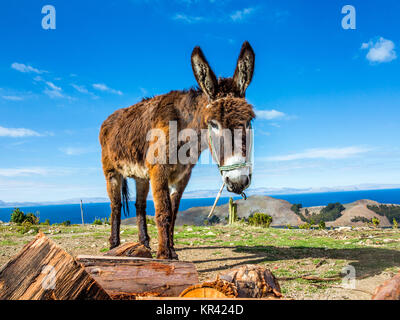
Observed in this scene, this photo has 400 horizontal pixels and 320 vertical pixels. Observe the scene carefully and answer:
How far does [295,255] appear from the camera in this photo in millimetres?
7203

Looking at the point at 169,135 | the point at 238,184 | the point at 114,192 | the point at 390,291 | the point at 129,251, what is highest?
the point at 169,135

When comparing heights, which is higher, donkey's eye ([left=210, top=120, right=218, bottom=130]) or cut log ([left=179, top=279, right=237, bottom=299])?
donkey's eye ([left=210, top=120, right=218, bottom=130])

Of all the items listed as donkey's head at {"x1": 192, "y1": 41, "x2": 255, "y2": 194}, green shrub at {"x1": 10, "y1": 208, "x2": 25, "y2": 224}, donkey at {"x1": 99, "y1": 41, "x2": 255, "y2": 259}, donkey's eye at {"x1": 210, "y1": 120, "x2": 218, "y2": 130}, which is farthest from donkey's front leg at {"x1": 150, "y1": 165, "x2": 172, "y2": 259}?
green shrub at {"x1": 10, "y1": 208, "x2": 25, "y2": 224}

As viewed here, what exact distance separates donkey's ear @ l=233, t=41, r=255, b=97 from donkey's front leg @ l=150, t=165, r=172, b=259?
2.32 metres

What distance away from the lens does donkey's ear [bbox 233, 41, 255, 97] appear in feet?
15.8

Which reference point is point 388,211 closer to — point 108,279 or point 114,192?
point 114,192

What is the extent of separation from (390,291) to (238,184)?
2.35 metres

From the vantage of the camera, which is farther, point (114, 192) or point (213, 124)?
point (114, 192)

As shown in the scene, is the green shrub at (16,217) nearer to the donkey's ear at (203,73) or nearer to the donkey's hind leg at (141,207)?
the donkey's hind leg at (141,207)

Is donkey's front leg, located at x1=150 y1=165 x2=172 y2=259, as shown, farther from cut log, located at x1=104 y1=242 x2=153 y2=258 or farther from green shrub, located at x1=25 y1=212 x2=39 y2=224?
green shrub, located at x1=25 y1=212 x2=39 y2=224

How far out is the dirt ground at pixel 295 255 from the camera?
4.74m

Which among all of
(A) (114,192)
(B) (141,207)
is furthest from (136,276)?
(A) (114,192)
